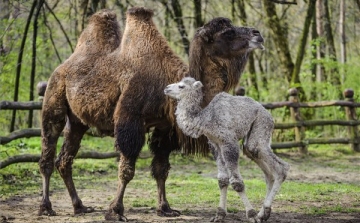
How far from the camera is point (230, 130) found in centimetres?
655

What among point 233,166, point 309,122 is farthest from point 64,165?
point 309,122

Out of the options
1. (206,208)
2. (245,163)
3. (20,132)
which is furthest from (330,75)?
(206,208)

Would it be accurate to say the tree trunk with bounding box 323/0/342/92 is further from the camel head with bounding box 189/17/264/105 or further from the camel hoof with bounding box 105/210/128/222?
the camel hoof with bounding box 105/210/128/222

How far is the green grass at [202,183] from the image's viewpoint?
870 cm

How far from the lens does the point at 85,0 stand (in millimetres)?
13297

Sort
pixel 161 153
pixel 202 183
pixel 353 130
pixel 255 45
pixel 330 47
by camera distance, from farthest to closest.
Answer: pixel 330 47 < pixel 353 130 < pixel 202 183 < pixel 161 153 < pixel 255 45

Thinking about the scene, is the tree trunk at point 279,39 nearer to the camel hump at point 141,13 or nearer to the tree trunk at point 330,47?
the tree trunk at point 330,47

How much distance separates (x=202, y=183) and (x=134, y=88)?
13.6 feet

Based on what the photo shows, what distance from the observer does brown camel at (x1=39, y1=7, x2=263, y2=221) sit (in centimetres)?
711

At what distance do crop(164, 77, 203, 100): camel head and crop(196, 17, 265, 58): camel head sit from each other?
60 centimetres

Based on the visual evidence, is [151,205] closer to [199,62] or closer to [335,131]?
[199,62]

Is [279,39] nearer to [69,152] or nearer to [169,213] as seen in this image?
[69,152]

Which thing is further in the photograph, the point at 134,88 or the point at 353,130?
the point at 353,130

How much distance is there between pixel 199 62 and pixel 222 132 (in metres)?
1.00
